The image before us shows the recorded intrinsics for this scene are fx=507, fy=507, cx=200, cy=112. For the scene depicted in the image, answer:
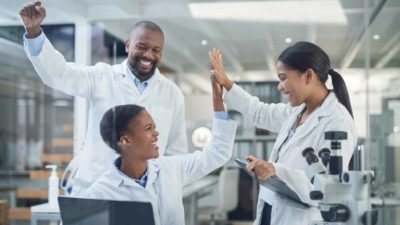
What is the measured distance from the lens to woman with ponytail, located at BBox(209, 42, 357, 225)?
1.64m

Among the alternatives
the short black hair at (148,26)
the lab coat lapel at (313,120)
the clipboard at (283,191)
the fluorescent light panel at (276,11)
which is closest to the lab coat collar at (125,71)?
the short black hair at (148,26)

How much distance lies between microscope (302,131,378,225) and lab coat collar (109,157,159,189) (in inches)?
21.6

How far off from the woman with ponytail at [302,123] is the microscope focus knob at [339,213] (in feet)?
0.69

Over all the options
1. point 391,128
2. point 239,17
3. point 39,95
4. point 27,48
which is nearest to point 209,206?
point 391,128

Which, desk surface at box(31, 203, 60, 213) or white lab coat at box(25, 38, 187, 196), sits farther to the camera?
desk surface at box(31, 203, 60, 213)

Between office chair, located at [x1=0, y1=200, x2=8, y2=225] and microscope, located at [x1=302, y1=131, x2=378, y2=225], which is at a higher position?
microscope, located at [x1=302, y1=131, x2=378, y2=225]

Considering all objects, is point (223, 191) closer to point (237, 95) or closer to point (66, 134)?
point (66, 134)

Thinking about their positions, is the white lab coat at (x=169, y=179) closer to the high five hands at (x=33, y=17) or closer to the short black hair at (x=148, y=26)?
the short black hair at (x=148, y=26)

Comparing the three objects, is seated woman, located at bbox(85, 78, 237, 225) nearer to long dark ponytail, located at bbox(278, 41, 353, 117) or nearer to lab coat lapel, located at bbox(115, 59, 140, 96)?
lab coat lapel, located at bbox(115, 59, 140, 96)

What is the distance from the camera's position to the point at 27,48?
176 cm

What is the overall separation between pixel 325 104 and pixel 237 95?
0.40 metres

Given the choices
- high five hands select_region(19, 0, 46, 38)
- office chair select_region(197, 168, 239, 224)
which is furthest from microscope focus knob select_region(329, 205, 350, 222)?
A: office chair select_region(197, 168, 239, 224)

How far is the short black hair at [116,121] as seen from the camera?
1722mm

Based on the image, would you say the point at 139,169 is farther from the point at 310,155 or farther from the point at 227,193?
the point at 227,193
